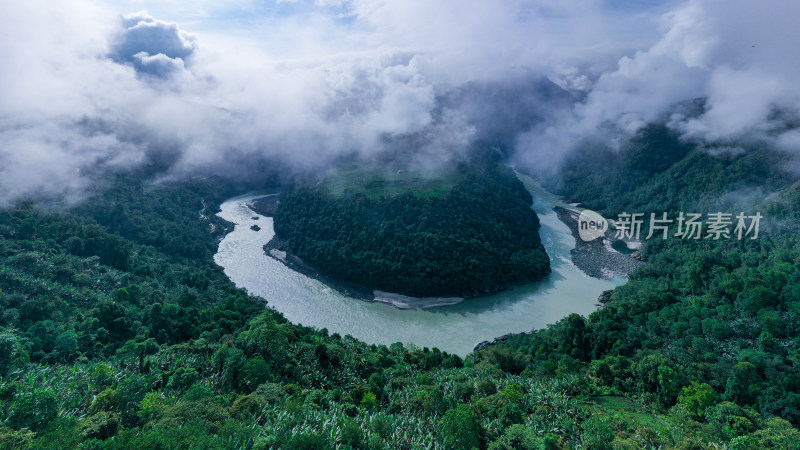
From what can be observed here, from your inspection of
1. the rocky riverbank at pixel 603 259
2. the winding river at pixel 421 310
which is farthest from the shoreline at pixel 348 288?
the rocky riverbank at pixel 603 259

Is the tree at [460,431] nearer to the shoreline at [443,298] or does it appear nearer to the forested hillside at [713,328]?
the forested hillside at [713,328]

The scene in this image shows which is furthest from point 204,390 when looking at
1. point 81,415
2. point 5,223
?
point 5,223

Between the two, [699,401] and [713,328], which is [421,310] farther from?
[699,401]

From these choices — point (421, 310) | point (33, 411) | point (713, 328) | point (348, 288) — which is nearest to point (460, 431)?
point (33, 411)

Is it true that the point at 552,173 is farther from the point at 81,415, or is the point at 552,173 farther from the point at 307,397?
the point at 81,415

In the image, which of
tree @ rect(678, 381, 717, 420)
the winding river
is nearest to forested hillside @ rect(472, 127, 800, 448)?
tree @ rect(678, 381, 717, 420)
